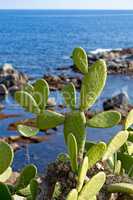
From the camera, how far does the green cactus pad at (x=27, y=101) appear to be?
3.68 metres

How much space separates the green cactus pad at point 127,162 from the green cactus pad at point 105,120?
1.77 feet

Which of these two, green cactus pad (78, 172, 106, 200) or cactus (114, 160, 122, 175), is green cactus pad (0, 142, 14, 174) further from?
cactus (114, 160, 122, 175)

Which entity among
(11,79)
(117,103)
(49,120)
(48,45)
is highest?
(49,120)

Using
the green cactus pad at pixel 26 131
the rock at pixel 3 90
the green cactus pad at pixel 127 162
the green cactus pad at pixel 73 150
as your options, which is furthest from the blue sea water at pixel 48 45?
the green cactus pad at pixel 73 150

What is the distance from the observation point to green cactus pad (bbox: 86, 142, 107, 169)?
11.8 ft

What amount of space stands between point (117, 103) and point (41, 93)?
2040 cm

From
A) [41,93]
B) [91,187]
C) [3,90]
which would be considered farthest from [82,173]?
[3,90]

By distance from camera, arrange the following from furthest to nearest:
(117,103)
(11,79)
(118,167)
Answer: (11,79)
(117,103)
(118,167)

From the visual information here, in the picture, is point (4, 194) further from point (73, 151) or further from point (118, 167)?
point (118, 167)

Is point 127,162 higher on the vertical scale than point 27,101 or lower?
lower

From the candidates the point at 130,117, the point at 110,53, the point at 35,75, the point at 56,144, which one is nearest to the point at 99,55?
the point at 110,53

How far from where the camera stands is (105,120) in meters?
3.81

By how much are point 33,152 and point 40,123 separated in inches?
534

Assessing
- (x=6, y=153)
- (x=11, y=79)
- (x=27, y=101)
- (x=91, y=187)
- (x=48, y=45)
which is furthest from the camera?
(x=48, y=45)
